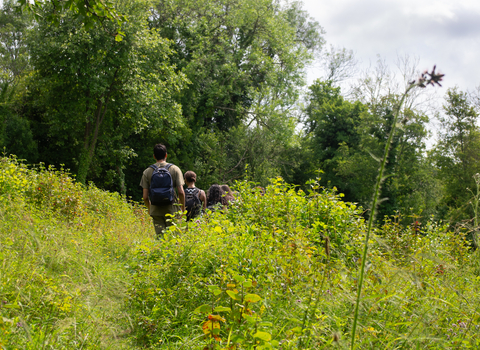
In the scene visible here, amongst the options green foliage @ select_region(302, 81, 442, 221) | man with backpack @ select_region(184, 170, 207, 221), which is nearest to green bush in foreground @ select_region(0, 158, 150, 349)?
man with backpack @ select_region(184, 170, 207, 221)

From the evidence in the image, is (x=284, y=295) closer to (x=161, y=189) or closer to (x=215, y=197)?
(x=161, y=189)

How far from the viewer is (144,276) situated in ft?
11.0

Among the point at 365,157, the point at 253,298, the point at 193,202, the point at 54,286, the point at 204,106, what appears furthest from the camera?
the point at 365,157

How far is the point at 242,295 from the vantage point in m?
2.16

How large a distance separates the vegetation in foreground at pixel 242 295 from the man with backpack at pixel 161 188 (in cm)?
115

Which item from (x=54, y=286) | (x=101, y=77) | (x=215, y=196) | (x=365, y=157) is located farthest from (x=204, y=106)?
(x=54, y=286)

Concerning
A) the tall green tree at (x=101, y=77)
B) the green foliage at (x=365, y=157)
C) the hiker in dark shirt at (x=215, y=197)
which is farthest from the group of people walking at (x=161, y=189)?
the green foliage at (x=365, y=157)

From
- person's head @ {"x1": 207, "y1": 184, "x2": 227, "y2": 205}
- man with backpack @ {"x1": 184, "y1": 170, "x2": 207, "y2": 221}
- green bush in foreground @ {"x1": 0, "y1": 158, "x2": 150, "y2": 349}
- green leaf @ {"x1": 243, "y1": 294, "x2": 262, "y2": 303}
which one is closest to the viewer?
green leaf @ {"x1": 243, "y1": 294, "x2": 262, "y2": 303}

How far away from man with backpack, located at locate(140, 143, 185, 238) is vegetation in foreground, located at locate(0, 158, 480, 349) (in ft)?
3.78

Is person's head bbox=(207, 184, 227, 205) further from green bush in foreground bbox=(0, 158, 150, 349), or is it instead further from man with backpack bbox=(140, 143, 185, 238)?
green bush in foreground bbox=(0, 158, 150, 349)

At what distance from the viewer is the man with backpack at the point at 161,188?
17.9 feet

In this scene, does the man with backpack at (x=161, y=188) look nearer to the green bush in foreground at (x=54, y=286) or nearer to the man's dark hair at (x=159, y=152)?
the man's dark hair at (x=159, y=152)

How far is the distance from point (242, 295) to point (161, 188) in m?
3.54

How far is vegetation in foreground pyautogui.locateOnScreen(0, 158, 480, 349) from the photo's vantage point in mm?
2146
